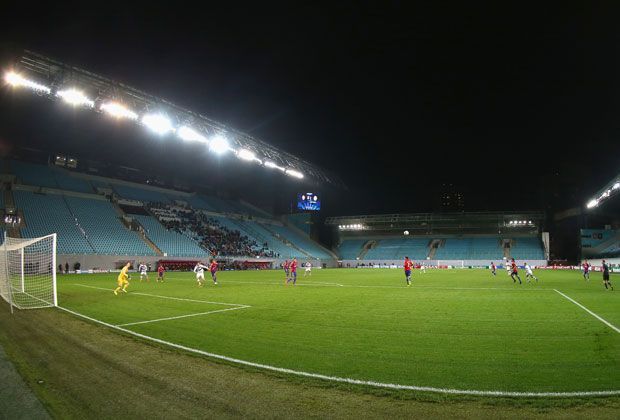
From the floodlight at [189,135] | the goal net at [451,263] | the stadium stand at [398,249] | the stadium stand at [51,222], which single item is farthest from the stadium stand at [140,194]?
the goal net at [451,263]

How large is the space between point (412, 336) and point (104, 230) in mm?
42353

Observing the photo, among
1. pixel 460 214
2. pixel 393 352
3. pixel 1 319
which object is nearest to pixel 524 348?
pixel 393 352

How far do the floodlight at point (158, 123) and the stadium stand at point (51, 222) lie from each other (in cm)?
1613

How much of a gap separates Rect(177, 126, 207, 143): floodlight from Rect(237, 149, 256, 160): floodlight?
5.24 m

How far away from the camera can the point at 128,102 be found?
28859 mm

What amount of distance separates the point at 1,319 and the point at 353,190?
58977 millimetres

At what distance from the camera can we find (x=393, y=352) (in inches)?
271

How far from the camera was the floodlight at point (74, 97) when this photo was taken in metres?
25.3

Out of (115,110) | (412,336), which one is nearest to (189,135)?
(115,110)

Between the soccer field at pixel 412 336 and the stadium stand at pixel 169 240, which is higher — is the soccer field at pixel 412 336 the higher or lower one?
the lower one

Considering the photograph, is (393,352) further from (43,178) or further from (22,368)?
(43,178)

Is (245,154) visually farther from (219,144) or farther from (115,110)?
(115,110)

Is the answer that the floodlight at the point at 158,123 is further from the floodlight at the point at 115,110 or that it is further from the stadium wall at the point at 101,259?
the stadium wall at the point at 101,259

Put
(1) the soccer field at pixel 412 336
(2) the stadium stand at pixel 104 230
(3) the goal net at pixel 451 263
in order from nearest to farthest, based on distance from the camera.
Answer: (1) the soccer field at pixel 412 336 → (2) the stadium stand at pixel 104 230 → (3) the goal net at pixel 451 263
